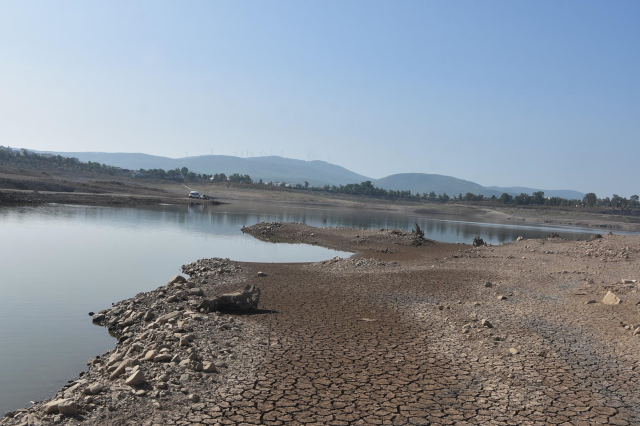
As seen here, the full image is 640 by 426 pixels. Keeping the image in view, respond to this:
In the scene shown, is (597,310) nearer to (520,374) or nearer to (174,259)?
(520,374)

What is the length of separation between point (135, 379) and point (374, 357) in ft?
13.8

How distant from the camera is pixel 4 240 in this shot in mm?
27453

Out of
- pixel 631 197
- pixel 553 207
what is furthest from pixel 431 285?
pixel 631 197

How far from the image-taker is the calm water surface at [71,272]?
10117mm

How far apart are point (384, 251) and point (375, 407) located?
84.8 ft

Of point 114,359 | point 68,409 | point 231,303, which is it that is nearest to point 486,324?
point 231,303

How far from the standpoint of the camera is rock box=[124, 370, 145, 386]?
23.8 feet

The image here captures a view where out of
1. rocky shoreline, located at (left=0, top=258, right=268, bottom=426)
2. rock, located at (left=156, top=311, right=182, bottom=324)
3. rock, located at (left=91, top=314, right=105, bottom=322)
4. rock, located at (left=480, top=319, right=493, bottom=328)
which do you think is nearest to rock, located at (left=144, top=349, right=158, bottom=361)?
rocky shoreline, located at (left=0, top=258, right=268, bottom=426)

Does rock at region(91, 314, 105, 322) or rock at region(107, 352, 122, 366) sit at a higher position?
rock at region(107, 352, 122, 366)

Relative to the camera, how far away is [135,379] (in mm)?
7258

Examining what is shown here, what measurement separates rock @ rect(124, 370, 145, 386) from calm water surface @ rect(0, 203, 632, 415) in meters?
2.38

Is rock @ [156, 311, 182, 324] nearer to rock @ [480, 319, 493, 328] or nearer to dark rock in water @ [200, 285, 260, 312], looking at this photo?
dark rock in water @ [200, 285, 260, 312]

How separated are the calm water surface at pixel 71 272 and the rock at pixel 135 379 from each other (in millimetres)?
2379

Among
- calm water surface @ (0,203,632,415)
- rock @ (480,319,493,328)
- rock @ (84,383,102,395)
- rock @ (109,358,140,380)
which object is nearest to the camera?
rock @ (84,383,102,395)
